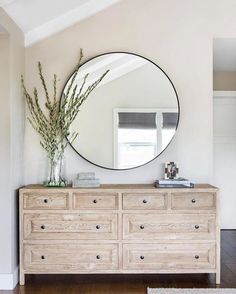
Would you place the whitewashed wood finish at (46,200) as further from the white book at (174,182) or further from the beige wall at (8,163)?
the white book at (174,182)

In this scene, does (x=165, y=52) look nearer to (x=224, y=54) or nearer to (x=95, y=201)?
(x=224, y=54)

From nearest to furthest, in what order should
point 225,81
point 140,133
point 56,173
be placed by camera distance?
point 56,173 < point 140,133 < point 225,81

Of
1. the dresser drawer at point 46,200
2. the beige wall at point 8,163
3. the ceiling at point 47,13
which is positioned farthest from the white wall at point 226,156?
the beige wall at point 8,163

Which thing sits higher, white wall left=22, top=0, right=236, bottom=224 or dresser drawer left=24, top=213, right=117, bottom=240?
white wall left=22, top=0, right=236, bottom=224

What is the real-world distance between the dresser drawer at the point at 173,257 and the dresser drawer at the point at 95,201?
452mm

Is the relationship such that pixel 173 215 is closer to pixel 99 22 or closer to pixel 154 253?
pixel 154 253

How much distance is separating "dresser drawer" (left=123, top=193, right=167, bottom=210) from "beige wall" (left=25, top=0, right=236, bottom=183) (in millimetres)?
404

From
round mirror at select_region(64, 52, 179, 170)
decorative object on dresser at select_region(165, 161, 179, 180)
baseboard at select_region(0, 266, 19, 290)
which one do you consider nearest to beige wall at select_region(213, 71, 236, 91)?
round mirror at select_region(64, 52, 179, 170)

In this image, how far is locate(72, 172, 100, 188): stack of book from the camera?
323 centimetres

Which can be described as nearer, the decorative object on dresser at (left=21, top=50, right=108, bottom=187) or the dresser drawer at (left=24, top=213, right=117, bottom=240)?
the dresser drawer at (left=24, top=213, right=117, bottom=240)

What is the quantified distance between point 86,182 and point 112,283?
903 mm

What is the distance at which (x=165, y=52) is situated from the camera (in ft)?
11.6

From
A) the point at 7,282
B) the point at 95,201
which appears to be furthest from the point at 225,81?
the point at 7,282

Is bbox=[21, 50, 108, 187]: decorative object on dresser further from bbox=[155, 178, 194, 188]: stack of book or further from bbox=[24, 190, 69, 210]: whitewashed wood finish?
bbox=[155, 178, 194, 188]: stack of book
